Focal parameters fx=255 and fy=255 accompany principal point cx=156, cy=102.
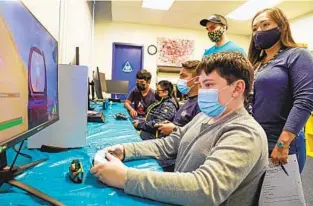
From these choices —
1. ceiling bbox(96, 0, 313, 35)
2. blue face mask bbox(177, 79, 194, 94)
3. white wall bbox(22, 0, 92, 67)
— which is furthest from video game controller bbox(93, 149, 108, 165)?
ceiling bbox(96, 0, 313, 35)

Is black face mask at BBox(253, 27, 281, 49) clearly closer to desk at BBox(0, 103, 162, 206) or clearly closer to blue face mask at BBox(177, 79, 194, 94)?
blue face mask at BBox(177, 79, 194, 94)

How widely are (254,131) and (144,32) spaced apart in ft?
18.7

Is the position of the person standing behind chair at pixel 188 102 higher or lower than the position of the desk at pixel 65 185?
higher

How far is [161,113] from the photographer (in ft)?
7.71

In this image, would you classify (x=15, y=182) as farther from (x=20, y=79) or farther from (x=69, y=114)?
(x=69, y=114)

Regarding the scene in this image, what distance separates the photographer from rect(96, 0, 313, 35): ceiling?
4417mm

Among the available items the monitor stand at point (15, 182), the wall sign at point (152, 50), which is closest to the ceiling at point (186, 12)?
the wall sign at point (152, 50)

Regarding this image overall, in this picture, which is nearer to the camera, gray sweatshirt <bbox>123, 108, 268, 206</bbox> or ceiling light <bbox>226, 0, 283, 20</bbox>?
gray sweatshirt <bbox>123, 108, 268, 206</bbox>

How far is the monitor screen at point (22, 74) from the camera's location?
23.3 inches

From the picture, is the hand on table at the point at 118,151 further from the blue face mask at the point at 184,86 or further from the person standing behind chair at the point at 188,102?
the blue face mask at the point at 184,86

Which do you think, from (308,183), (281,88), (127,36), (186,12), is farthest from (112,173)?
(127,36)

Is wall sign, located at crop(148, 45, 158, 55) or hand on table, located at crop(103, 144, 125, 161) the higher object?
wall sign, located at crop(148, 45, 158, 55)

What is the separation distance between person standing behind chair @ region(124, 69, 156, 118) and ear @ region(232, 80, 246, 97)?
8.02ft

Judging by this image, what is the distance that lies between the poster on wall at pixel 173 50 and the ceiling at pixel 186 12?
1.18ft
